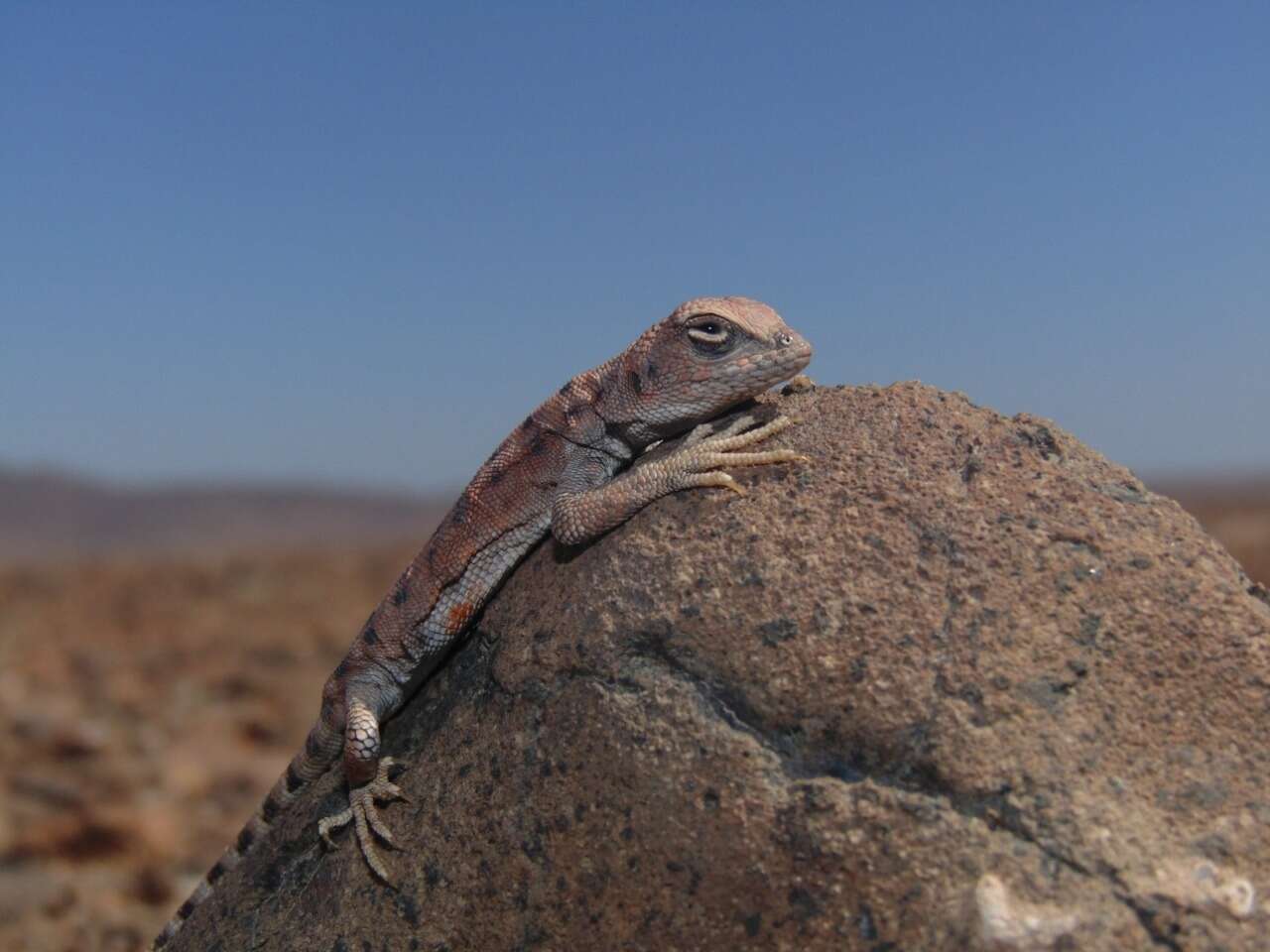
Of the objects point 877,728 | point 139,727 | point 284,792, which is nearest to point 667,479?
point 877,728

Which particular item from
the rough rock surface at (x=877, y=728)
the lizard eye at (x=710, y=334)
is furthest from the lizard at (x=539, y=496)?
the rough rock surface at (x=877, y=728)

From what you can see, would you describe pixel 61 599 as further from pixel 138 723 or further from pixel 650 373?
pixel 650 373

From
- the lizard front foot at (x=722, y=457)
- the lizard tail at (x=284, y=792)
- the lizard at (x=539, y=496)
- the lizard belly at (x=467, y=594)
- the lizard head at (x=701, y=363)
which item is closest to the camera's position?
the lizard front foot at (x=722, y=457)

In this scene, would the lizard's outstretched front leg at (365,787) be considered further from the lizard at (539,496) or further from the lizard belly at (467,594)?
the lizard belly at (467,594)

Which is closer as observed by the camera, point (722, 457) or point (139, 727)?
point (722, 457)

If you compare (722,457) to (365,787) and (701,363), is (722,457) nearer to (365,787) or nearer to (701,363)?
(701,363)

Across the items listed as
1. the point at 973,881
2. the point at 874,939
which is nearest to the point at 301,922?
the point at 874,939
